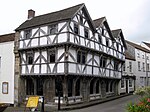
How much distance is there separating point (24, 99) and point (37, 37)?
6.72 m

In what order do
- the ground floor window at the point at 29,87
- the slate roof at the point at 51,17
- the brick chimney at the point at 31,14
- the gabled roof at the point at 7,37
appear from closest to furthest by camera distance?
1. the slate roof at the point at 51,17
2. the ground floor window at the point at 29,87
3. the gabled roof at the point at 7,37
4. the brick chimney at the point at 31,14

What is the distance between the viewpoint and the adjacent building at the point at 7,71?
25.2m

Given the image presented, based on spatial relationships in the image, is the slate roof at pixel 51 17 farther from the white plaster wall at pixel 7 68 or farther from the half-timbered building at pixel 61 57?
the white plaster wall at pixel 7 68

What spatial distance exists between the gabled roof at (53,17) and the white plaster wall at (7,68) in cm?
282

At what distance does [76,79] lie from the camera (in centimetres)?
2242

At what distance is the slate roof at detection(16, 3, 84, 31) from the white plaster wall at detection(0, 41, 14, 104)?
2.82 meters

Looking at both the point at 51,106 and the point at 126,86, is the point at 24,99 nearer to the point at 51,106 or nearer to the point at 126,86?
the point at 51,106

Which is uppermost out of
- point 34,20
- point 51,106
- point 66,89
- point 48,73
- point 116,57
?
point 34,20

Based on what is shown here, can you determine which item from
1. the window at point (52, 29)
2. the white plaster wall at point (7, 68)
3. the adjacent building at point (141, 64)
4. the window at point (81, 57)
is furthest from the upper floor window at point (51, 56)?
the adjacent building at point (141, 64)

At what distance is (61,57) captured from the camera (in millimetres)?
21312

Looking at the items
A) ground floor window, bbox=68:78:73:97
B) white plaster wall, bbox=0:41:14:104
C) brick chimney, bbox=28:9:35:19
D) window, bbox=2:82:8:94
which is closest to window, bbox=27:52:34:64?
white plaster wall, bbox=0:41:14:104

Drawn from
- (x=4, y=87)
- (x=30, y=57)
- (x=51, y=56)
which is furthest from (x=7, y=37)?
(x=51, y=56)

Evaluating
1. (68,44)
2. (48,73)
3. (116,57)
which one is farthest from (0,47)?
(116,57)

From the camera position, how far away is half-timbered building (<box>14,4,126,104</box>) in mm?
21375
